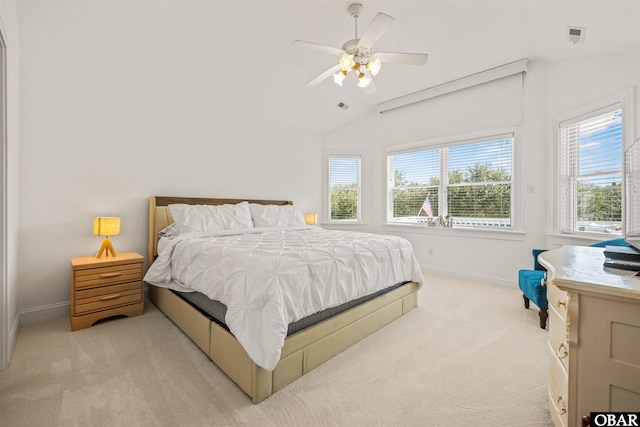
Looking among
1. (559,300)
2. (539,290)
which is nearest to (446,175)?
(539,290)

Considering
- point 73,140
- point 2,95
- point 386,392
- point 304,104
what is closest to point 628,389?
point 386,392

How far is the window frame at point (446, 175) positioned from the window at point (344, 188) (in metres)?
0.59

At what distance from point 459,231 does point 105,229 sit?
14.7ft

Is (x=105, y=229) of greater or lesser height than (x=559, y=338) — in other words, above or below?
above

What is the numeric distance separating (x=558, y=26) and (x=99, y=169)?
16.1 ft

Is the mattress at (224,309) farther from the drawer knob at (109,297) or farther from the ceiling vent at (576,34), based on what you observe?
the ceiling vent at (576,34)

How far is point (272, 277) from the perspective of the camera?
5.23 ft

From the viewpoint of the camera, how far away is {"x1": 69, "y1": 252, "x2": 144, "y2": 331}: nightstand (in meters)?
2.40

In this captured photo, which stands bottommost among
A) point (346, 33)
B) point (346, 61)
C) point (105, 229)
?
point (105, 229)

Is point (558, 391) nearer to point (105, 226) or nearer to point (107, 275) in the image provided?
point (107, 275)

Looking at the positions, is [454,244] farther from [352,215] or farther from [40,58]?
[40,58]

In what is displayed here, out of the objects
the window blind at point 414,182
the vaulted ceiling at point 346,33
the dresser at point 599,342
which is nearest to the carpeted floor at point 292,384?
the dresser at point 599,342

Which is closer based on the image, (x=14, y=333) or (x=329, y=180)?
(x=14, y=333)

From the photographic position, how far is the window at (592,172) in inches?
112
